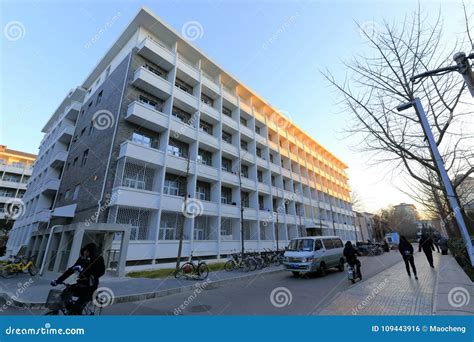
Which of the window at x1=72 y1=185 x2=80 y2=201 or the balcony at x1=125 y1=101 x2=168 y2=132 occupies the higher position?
the balcony at x1=125 y1=101 x2=168 y2=132

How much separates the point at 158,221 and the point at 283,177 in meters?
20.0

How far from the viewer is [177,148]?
19969mm

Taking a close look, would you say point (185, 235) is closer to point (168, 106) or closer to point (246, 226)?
point (246, 226)

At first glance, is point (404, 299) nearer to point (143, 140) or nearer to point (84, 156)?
point (143, 140)

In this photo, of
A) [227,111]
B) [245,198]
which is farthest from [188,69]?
[245,198]

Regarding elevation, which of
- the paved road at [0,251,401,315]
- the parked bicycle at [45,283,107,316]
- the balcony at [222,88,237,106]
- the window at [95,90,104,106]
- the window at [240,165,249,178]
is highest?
the balcony at [222,88,237,106]

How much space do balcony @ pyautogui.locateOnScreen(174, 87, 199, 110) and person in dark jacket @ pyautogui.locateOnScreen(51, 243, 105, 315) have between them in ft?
56.1

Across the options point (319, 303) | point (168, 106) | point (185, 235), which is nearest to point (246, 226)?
point (185, 235)

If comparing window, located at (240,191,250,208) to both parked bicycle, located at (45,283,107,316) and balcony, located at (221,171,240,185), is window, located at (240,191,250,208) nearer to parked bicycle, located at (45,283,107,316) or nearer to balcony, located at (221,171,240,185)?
balcony, located at (221,171,240,185)

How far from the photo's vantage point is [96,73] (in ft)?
83.6

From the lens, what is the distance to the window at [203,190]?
68.9 feet

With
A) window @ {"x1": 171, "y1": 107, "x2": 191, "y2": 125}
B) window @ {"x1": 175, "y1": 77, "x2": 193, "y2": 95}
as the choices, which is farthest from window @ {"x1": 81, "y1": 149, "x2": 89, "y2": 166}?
window @ {"x1": 175, "y1": 77, "x2": 193, "y2": 95}

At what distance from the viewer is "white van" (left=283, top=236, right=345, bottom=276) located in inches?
460

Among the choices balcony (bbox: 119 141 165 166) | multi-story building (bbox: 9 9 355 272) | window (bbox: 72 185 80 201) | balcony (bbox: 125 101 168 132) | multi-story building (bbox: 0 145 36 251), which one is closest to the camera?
balcony (bbox: 119 141 165 166)
